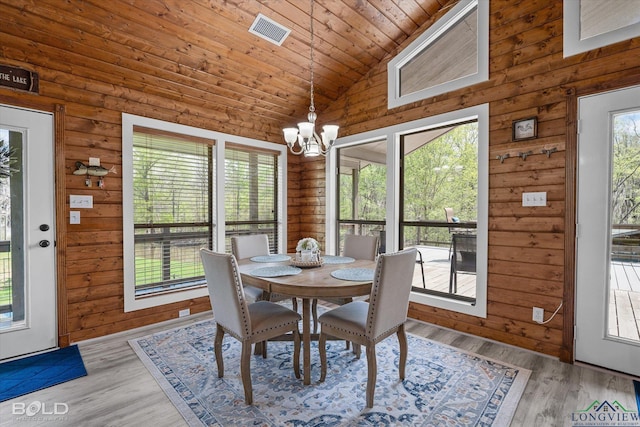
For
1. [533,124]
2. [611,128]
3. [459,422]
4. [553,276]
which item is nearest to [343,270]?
[459,422]

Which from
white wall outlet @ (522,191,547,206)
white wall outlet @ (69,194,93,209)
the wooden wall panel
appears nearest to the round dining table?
the wooden wall panel

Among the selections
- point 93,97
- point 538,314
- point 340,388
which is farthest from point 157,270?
point 538,314

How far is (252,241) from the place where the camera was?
3.52m

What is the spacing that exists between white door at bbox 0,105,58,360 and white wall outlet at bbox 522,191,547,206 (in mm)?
4125

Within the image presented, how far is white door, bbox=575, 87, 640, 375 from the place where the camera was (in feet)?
7.73

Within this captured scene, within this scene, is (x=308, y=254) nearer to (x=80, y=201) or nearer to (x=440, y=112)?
(x=440, y=112)

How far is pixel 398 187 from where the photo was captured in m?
3.81

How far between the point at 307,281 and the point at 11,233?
2538mm

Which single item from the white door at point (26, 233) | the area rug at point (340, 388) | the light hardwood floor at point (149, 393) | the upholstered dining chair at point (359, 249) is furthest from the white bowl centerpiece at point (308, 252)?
the white door at point (26, 233)

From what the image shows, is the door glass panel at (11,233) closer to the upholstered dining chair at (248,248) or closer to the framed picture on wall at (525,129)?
the upholstered dining chair at (248,248)

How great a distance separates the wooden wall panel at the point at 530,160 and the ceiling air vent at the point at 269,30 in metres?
1.86

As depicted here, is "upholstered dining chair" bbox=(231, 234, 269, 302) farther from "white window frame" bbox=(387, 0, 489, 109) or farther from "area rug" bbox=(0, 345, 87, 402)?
"white window frame" bbox=(387, 0, 489, 109)

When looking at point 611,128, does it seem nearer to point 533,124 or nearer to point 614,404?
point 533,124

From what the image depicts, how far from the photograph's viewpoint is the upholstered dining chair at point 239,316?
2.06 m
